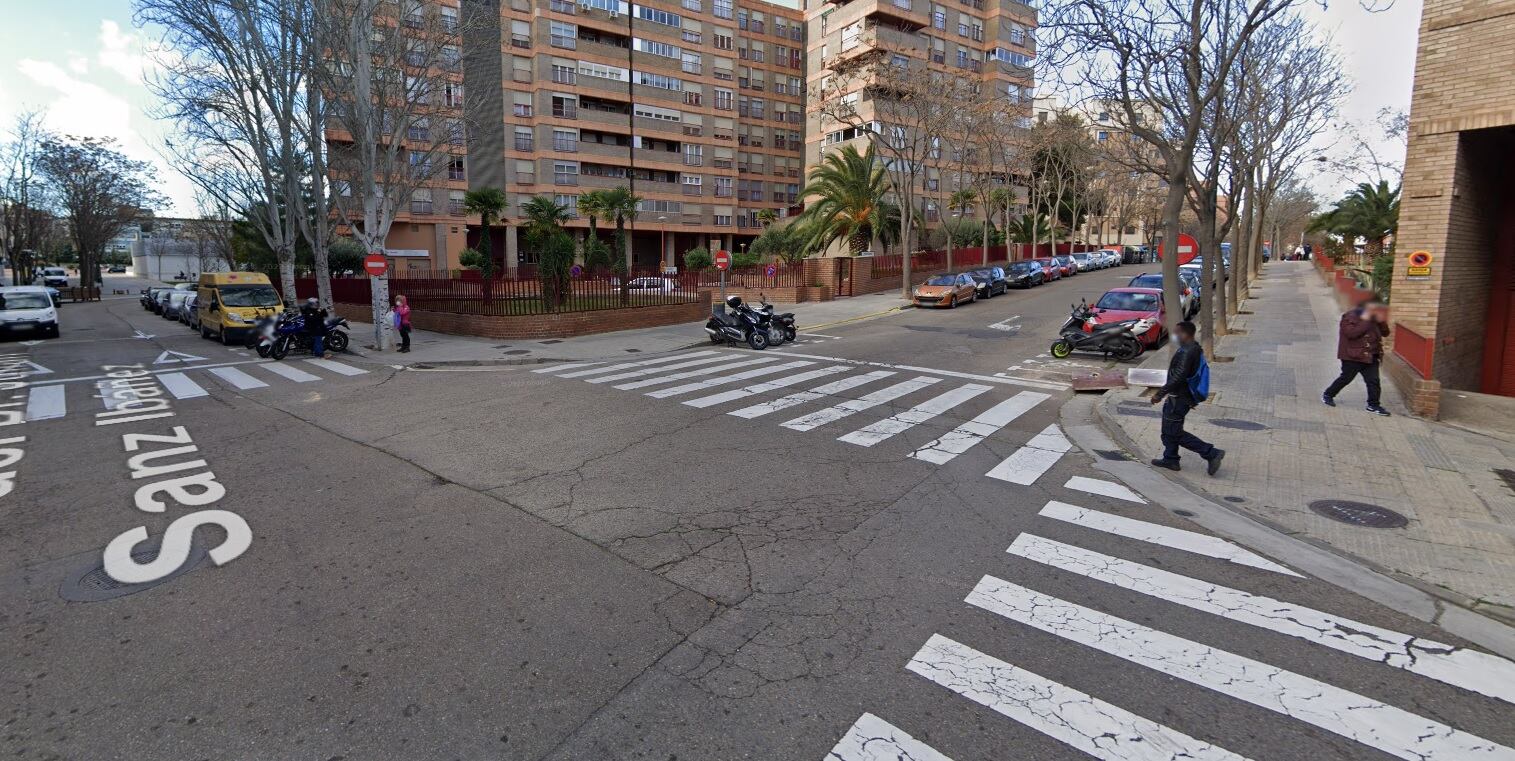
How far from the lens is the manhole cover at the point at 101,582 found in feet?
15.4

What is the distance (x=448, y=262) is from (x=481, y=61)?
15.3 m

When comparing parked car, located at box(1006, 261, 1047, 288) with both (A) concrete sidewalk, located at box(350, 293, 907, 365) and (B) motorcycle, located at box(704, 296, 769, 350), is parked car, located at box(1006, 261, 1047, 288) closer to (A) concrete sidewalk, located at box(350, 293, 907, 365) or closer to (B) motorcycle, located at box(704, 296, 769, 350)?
(A) concrete sidewalk, located at box(350, 293, 907, 365)

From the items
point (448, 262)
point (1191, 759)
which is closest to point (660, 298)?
point (1191, 759)

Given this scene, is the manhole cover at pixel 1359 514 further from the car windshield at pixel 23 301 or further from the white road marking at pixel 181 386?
the car windshield at pixel 23 301

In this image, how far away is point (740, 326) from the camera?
18.6 m

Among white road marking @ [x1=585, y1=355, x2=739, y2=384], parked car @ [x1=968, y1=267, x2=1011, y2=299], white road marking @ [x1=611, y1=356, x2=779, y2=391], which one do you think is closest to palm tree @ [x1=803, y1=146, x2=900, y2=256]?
parked car @ [x1=968, y1=267, x2=1011, y2=299]

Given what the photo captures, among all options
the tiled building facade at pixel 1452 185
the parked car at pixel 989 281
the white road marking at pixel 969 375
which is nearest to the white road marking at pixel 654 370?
the white road marking at pixel 969 375

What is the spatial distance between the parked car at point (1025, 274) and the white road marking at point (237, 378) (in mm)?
33240

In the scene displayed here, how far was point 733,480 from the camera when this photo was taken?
23.7 ft

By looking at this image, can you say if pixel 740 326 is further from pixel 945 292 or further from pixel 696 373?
pixel 945 292

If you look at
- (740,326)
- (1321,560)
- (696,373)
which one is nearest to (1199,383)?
(1321,560)

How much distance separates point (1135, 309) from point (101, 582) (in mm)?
19483

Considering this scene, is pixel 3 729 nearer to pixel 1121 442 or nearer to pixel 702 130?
pixel 1121 442

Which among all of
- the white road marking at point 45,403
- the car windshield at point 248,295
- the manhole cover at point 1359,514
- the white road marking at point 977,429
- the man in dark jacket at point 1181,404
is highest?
the car windshield at point 248,295
